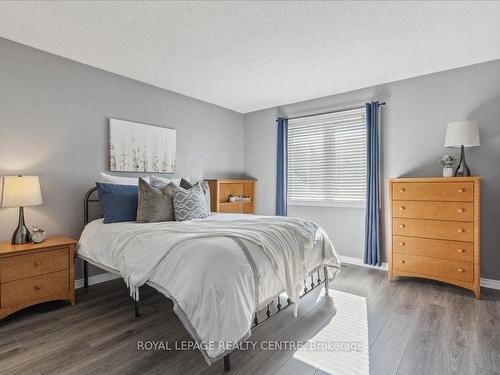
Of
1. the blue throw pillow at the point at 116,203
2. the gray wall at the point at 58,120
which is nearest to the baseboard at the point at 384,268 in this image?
the blue throw pillow at the point at 116,203

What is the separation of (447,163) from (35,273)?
4.21 meters

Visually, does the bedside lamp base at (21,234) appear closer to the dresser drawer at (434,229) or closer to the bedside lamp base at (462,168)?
the dresser drawer at (434,229)

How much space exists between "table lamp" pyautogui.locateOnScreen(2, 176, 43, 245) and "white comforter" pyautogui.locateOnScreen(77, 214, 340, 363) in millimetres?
595

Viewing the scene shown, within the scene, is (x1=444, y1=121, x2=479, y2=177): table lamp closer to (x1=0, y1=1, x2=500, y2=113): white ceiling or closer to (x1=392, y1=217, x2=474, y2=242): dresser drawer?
(x1=392, y1=217, x2=474, y2=242): dresser drawer

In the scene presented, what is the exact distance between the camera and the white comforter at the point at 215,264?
1528mm

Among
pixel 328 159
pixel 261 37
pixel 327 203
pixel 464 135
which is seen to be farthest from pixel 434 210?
pixel 261 37

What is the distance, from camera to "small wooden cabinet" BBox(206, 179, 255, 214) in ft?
14.5

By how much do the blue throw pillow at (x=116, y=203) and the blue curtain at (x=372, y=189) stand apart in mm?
2916

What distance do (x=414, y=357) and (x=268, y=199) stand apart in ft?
11.0

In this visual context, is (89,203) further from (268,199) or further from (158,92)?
(268,199)

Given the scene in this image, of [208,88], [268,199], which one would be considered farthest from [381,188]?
[208,88]

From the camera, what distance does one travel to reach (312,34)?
2525 mm

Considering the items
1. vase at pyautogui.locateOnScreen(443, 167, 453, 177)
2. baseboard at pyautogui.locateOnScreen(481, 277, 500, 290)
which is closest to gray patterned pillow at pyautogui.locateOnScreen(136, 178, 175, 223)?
vase at pyautogui.locateOnScreen(443, 167, 453, 177)

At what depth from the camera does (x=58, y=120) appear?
2.97 metres
